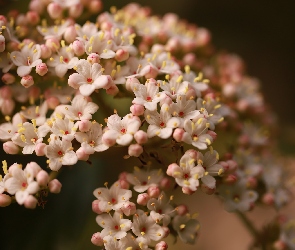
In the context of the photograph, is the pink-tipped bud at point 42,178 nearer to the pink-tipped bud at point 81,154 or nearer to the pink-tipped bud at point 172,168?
the pink-tipped bud at point 81,154

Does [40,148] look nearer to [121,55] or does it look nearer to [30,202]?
[30,202]

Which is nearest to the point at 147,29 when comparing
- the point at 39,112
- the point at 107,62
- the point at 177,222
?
the point at 107,62

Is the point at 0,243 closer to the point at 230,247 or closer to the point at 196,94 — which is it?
the point at 196,94

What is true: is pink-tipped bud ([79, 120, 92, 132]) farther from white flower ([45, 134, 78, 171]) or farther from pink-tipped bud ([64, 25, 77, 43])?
pink-tipped bud ([64, 25, 77, 43])

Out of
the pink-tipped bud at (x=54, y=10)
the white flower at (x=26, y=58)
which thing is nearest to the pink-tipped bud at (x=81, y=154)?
the white flower at (x=26, y=58)

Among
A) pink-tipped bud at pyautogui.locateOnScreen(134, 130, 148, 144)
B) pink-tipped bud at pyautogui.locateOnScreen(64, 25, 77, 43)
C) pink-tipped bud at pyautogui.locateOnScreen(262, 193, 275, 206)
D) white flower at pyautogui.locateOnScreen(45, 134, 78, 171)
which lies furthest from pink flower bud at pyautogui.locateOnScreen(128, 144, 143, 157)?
pink-tipped bud at pyautogui.locateOnScreen(262, 193, 275, 206)

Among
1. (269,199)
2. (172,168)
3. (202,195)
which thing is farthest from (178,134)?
(202,195)
